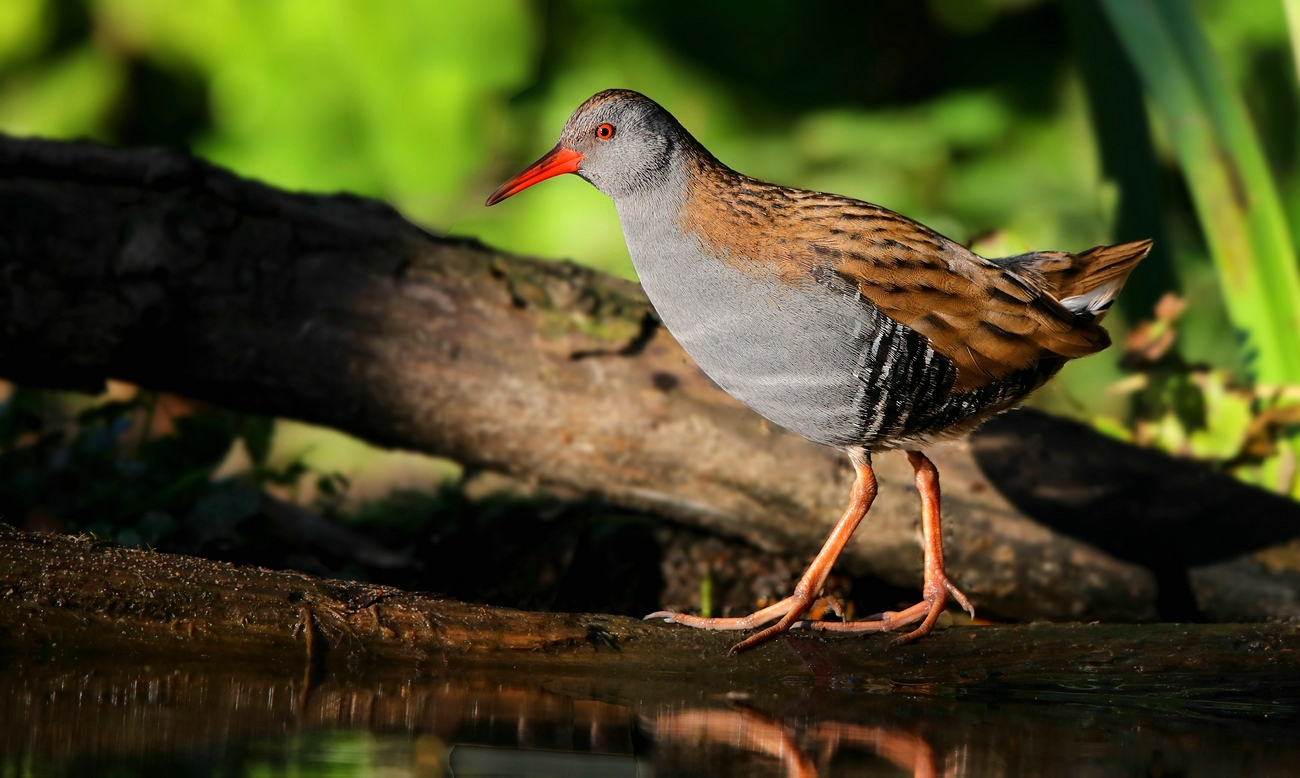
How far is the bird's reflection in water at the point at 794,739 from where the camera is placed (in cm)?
183

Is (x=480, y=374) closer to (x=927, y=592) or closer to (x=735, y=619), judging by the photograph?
(x=735, y=619)

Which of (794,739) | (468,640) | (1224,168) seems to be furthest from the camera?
(1224,168)

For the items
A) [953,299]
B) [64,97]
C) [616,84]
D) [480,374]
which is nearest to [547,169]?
[480,374]

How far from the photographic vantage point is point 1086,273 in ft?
9.89

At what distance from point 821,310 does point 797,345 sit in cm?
9

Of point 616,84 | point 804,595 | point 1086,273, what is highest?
point 616,84

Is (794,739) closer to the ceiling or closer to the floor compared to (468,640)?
closer to the floor

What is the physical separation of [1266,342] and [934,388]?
2078mm

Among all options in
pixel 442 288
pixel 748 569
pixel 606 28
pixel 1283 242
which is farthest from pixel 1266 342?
pixel 606 28

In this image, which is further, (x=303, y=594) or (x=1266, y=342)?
(x=1266, y=342)

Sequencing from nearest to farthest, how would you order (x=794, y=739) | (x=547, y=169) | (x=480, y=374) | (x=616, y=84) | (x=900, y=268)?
(x=794, y=739), (x=900, y=268), (x=547, y=169), (x=480, y=374), (x=616, y=84)

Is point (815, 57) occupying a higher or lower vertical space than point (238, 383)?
higher

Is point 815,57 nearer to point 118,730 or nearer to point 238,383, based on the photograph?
point 238,383

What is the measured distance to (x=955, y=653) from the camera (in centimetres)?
251
